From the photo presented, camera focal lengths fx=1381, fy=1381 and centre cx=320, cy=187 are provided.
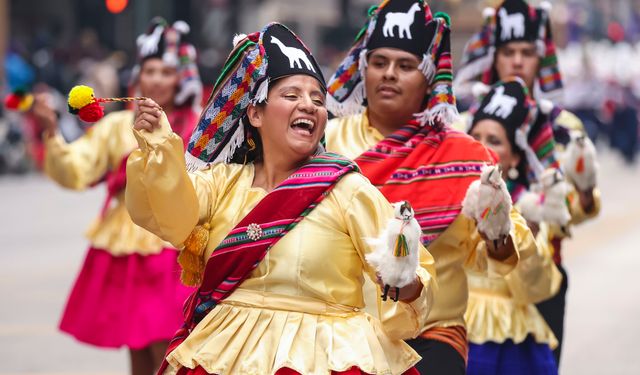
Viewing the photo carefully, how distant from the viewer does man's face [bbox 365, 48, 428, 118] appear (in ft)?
17.7

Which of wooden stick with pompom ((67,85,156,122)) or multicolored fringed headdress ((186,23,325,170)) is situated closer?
wooden stick with pompom ((67,85,156,122))

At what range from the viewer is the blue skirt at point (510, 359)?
19.8 feet

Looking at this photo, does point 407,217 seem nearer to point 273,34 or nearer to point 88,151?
point 273,34

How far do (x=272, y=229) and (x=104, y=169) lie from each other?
3736 mm

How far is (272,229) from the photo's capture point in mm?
4148

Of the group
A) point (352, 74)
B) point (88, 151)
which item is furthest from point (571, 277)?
point (352, 74)

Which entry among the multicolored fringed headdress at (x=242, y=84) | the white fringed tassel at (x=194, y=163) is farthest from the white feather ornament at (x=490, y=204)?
the white fringed tassel at (x=194, y=163)

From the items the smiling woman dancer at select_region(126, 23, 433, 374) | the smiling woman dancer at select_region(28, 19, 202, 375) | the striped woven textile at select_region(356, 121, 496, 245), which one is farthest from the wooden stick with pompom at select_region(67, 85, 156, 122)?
the smiling woman dancer at select_region(28, 19, 202, 375)

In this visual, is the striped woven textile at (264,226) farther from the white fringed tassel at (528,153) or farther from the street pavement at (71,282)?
the street pavement at (71,282)

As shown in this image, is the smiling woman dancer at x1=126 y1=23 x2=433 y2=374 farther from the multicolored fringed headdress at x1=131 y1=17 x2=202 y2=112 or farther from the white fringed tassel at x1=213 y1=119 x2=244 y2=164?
the multicolored fringed headdress at x1=131 y1=17 x2=202 y2=112

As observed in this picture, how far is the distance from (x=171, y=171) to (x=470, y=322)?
2.48 metres

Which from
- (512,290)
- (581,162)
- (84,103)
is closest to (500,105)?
(581,162)

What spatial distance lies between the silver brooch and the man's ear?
386 millimetres

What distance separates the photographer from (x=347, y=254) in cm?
417
